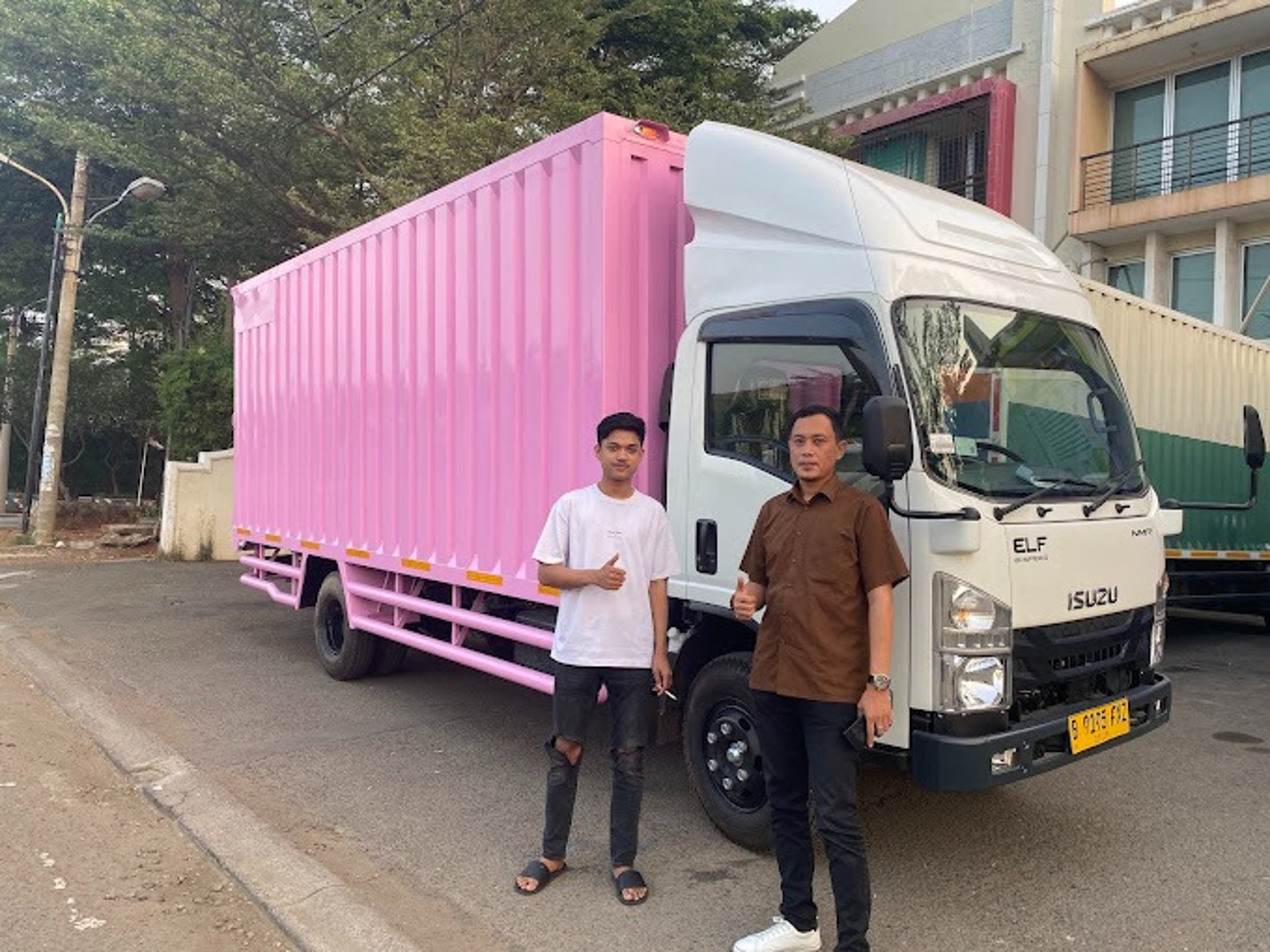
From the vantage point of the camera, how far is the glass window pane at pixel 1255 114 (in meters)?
13.6

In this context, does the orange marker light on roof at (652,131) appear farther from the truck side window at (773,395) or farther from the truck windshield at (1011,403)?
the truck windshield at (1011,403)

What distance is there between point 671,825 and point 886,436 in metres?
2.21

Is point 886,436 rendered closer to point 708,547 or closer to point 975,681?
point 975,681

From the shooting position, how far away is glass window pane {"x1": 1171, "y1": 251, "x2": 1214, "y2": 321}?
46.6ft

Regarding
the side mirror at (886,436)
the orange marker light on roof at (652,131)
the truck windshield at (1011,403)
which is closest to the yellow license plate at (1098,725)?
the truck windshield at (1011,403)

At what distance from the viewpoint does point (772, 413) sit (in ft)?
13.0

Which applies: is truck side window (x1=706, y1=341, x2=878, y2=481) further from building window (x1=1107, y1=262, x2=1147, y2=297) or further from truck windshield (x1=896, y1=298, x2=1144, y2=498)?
building window (x1=1107, y1=262, x2=1147, y2=297)

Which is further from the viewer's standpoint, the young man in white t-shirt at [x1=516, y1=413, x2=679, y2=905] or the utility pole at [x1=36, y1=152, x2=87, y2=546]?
the utility pole at [x1=36, y1=152, x2=87, y2=546]

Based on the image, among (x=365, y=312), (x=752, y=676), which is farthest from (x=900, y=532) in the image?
(x=365, y=312)

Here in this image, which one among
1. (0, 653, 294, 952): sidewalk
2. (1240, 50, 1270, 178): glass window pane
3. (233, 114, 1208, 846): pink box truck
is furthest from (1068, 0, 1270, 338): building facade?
(0, 653, 294, 952): sidewalk

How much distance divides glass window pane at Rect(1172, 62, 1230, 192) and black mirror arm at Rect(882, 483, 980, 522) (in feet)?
44.1

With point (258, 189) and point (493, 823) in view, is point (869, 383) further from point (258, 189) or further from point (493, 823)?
point (258, 189)

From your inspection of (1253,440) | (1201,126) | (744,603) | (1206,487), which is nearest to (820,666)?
(744,603)

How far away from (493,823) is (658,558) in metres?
1.62
